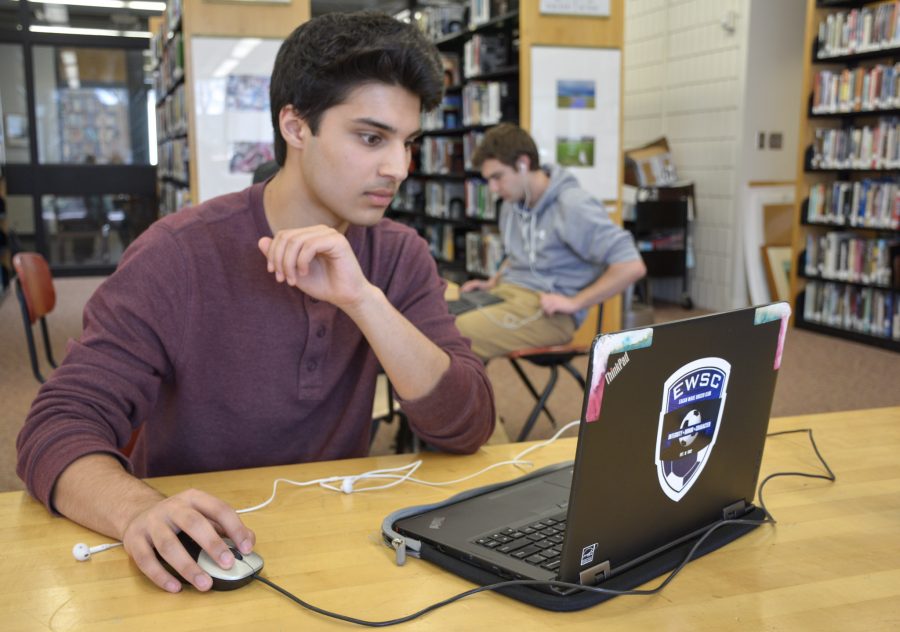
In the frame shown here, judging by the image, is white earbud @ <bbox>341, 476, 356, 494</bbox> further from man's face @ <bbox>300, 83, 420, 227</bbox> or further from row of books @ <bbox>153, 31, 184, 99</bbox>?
row of books @ <bbox>153, 31, 184, 99</bbox>

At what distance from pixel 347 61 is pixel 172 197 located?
6383mm

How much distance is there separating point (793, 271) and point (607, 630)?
18.8ft

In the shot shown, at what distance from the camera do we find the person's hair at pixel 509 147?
11.6ft

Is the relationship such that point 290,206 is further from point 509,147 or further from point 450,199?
point 450,199

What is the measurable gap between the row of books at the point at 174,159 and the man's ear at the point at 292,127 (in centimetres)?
414

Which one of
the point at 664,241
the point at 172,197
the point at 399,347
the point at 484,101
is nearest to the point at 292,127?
the point at 399,347

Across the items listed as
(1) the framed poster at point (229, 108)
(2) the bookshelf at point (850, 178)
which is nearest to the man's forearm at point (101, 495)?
(1) the framed poster at point (229, 108)

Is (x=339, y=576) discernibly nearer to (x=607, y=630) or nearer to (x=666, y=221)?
(x=607, y=630)

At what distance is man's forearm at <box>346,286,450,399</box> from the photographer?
1.22 metres

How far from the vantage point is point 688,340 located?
2.77 feet

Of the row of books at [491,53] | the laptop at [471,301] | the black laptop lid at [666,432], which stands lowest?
the laptop at [471,301]

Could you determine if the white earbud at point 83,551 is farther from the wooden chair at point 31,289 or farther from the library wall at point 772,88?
the library wall at point 772,88

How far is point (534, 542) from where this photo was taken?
93 centimetres

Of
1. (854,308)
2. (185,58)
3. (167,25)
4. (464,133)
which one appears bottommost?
(854,308)
